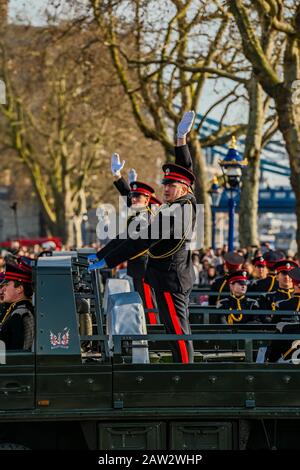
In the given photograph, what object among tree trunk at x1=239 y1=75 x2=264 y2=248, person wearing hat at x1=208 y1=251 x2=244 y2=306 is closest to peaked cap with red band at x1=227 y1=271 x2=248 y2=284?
person wearing hat at x1=208 y1=251 x2=244 y2=306

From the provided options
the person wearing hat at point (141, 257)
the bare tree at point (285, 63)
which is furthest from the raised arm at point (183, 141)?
the bare tree at point (285, 63)

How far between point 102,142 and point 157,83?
939 inches

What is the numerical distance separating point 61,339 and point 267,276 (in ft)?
28.6

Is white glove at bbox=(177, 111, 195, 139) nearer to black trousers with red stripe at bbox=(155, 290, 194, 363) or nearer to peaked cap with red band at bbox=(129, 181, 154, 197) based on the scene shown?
black trousers with red stripe at bbox=(155, 290, 194, 363)

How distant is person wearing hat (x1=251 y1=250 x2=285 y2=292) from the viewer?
16.1 meters

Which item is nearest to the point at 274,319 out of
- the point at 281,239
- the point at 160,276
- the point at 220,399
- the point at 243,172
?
the point at 160,276

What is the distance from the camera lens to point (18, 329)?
28.2 feet

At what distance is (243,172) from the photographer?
116 feet

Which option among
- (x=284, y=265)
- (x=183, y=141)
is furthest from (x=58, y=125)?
(x=183, y=141)

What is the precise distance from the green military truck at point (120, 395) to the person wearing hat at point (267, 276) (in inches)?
265

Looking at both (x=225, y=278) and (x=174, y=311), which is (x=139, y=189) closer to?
(x=225, y=278)

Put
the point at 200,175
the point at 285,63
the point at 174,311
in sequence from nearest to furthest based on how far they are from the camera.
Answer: the point at 174,311
the point at 285,63
the point at 200,175

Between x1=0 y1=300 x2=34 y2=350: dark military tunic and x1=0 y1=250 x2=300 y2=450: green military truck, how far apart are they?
13.2 inches
